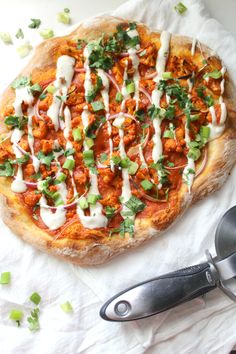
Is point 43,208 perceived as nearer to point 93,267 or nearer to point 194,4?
point 93,267

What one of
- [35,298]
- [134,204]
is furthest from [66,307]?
[134,204]

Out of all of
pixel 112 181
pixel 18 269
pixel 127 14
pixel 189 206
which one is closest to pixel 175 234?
pixel 189 206

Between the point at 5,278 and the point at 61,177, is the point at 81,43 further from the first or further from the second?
the point at 5,278

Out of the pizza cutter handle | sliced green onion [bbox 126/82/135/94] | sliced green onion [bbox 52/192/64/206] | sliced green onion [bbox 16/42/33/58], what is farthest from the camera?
sliced green onion [bbox 16/42/33/58]

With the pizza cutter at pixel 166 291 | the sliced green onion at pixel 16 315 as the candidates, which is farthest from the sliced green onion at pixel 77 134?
the sliced green onion at pixel 16 315

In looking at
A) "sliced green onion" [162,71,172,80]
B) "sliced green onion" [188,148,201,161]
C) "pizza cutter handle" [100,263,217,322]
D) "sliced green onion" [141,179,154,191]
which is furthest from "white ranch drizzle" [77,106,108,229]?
"sliced green onion" [162,71,172,80]

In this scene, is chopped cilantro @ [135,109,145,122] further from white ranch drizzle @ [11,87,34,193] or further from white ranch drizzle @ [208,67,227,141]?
white ranch drizzle @ [11,87,34,193]

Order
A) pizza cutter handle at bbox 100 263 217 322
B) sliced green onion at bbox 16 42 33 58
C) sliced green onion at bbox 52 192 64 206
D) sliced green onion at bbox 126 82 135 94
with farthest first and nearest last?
sliced green onion at bbox 16 42 33 58, sliced green onion at bbox 126 82 135 94, sliced green onion at bbox 52 192 64 206, pizza cutter handle at bbox 100 263 217 322
